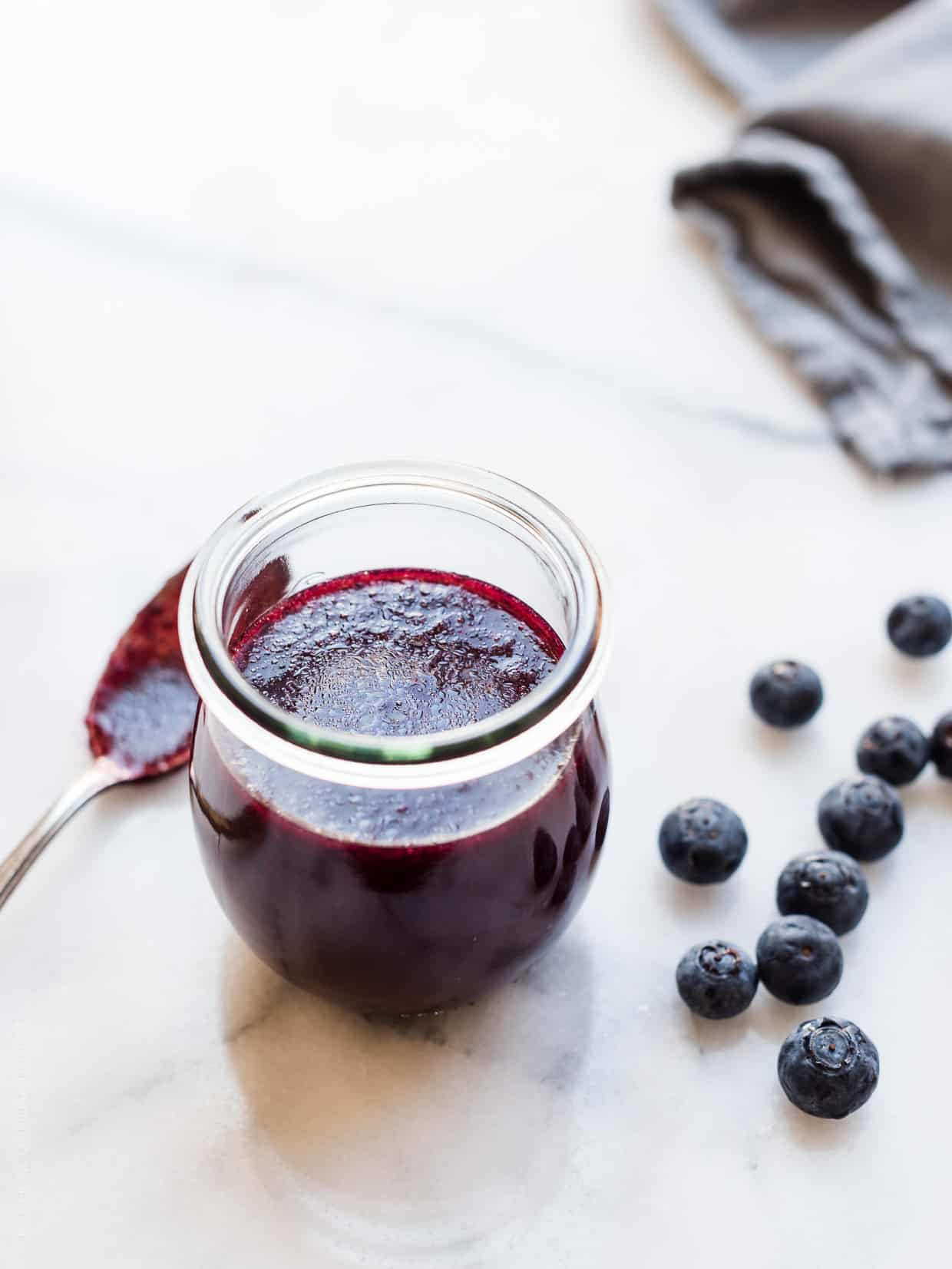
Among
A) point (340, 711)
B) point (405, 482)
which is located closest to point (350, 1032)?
point (340, 711)

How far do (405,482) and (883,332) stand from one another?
77cm

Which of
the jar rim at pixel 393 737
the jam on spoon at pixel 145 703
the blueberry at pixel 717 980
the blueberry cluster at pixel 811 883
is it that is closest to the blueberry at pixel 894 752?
the blueberry cluster at pixel 811 883

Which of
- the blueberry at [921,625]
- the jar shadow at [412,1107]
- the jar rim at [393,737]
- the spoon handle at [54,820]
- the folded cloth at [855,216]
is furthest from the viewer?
the folded cloth at [855,216]

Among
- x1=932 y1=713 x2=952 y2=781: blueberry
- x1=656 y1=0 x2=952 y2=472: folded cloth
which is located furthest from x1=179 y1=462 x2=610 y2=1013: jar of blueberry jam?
x1=656 y1=0 x2=952 y2=472: folded cloth

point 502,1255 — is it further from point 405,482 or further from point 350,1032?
point 405,482

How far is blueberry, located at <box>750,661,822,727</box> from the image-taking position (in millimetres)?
1109

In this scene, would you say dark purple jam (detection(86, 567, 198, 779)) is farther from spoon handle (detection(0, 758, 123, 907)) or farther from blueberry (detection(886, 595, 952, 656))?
blueberry (detection(886, 595, 952, 656))

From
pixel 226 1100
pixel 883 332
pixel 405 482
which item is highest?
pixel 405 482

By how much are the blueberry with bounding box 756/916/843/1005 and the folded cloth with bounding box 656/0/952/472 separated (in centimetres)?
62

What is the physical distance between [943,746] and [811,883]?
0.19m

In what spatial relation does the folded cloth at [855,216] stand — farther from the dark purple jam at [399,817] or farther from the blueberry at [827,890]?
the dark purple jam at [399,817]

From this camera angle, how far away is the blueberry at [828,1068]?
87 centimetres

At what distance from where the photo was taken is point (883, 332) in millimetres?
1489

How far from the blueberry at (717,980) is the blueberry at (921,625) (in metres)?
0.36
